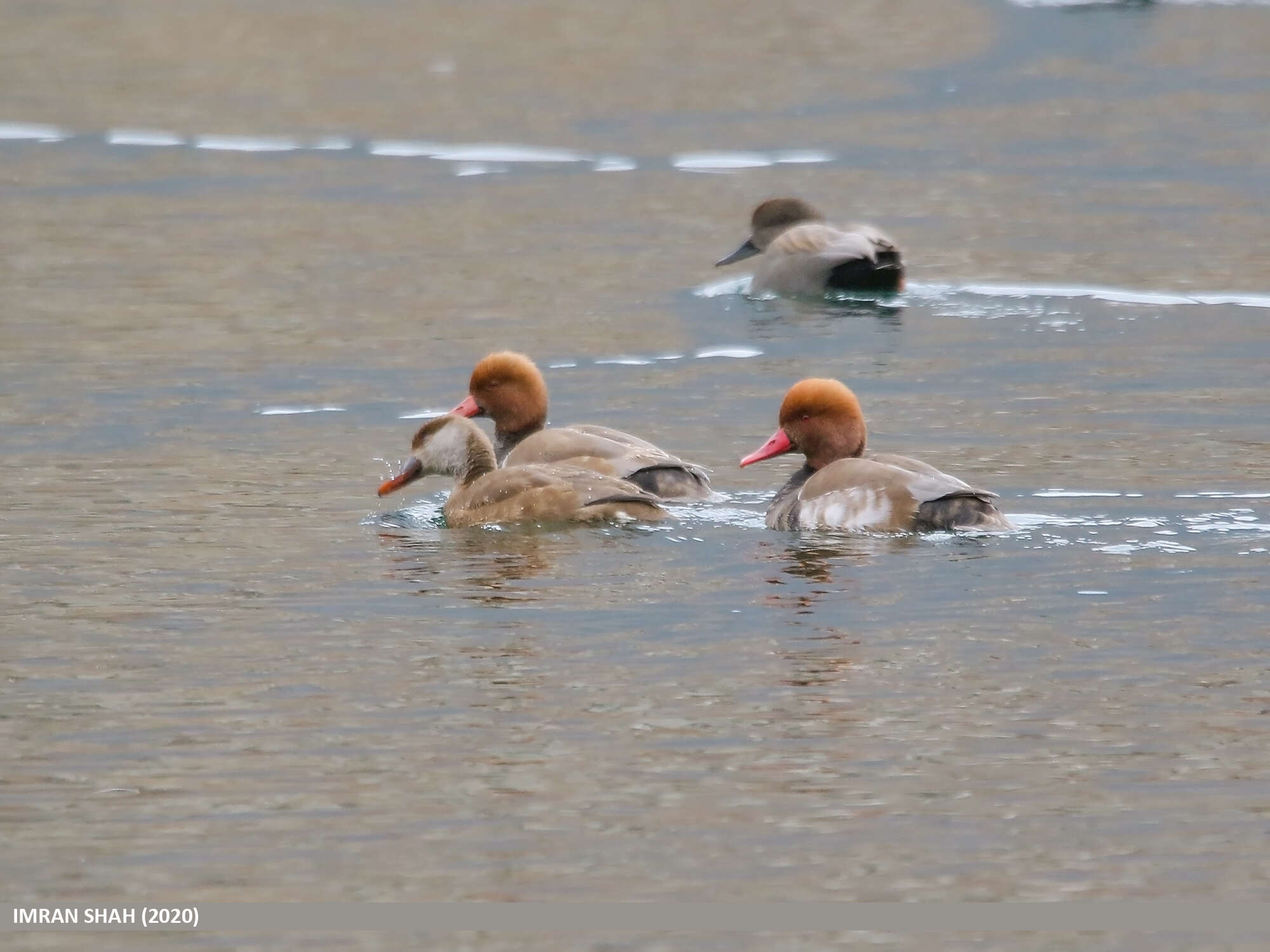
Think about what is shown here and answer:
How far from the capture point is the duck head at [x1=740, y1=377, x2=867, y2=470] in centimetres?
917

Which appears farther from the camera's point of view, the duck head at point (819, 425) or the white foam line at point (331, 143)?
the white foam line at point (331, 143)

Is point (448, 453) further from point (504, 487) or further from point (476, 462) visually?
point (504, 487)

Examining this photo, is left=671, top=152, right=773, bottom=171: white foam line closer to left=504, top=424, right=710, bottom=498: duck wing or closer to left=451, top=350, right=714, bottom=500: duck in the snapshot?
left=451, top=350, right=714, bottom=500: duck

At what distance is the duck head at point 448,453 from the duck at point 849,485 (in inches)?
43.0

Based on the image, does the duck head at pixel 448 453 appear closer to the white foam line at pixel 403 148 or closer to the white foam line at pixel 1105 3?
the white foam line at pixel 403 148

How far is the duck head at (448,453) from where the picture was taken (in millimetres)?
9414

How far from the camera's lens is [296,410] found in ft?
38.8

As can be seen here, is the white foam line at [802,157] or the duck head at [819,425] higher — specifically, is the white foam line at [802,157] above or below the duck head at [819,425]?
above

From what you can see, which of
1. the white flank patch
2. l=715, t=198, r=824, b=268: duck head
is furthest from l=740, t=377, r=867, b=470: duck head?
l=715, t=198, r=824, b=268: duck head

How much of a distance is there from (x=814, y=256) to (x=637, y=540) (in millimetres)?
7211

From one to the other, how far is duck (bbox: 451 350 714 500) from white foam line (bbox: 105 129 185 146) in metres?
13.5

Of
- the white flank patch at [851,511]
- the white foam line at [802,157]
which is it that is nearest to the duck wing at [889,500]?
the white flank patch at [851,511]

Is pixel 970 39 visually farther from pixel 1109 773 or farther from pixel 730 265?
pixel 1109 773

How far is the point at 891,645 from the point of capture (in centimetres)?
693
